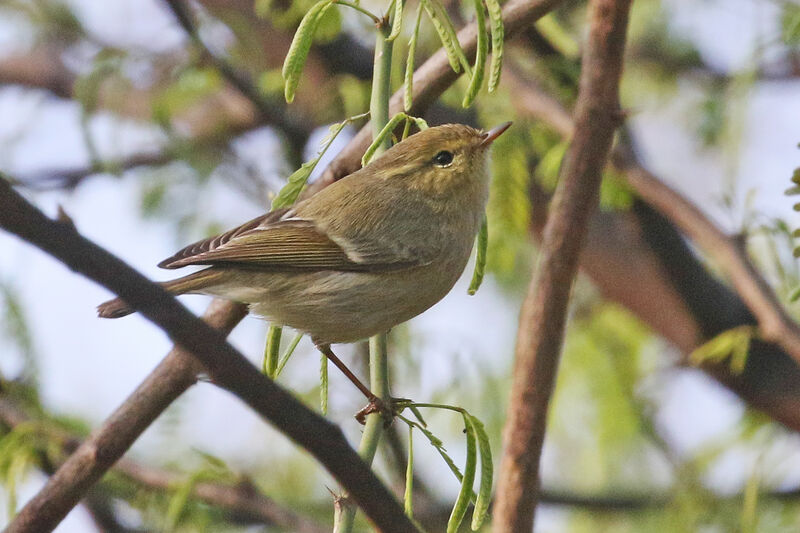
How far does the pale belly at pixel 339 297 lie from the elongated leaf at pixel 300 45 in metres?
0.63

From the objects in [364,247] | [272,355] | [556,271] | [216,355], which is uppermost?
[556,271]

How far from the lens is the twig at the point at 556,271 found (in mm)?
2121

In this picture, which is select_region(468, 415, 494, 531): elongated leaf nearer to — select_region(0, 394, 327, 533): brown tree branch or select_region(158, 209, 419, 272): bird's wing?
select_region(158, 209, 419, 272): bird's wing

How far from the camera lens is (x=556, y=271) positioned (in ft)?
7.45

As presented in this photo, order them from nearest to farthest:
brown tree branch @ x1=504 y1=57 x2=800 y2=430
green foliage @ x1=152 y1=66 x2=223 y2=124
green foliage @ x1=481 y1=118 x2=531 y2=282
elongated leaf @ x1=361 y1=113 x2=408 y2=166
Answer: elongated leaf @ x1=361 y1=113 x2=408 y2=166 → green foliage @ x1=481 y1=118 x2=531 y2=282 → brown tree branch @ x1=504 y1=57 x2=800 y2=430 → green foliage @ x1=152 y1=66 x2=223 y2=124

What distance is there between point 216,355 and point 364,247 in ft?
4.36

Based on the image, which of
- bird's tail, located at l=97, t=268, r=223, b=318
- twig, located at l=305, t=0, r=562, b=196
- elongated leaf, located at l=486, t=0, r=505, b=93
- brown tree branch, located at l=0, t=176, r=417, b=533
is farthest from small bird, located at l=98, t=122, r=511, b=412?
brown tree branch, located at l=0, t=176, r=417, b=533

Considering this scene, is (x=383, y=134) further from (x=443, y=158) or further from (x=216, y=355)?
(x=443, y=158)

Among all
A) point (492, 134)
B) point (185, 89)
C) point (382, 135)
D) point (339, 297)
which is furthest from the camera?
point (185, 89)

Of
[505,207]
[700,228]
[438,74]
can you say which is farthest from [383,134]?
[700,228]

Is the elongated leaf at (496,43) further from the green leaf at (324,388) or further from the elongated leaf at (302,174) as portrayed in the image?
the green leaf at (324,388)

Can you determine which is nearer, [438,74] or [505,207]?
[438,74]

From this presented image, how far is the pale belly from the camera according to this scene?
83.4 inches

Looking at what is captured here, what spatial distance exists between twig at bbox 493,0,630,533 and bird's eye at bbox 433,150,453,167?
12.7 inches
